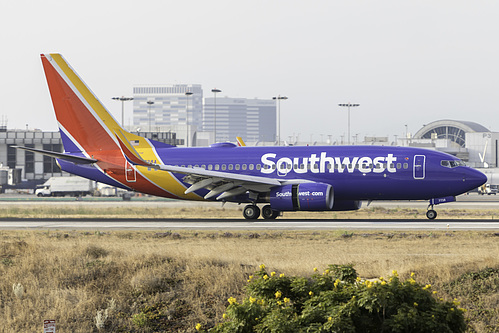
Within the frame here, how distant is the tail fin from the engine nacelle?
1132 centimetres

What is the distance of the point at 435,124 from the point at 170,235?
504 feet

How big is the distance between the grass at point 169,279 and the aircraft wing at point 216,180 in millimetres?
13414

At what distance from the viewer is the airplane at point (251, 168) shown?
130ft

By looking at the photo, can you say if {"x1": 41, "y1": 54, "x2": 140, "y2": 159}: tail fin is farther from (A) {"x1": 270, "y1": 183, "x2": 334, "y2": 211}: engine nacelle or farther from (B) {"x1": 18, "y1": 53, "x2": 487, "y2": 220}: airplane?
(A) {"x1": 270, "y1": 183, "x2": 334, "y2": 211}: engine nacelle

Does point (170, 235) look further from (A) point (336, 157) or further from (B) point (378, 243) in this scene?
(A) point (336, 157)

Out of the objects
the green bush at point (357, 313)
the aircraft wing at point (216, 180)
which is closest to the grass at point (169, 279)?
the green bush at point (357, 313)

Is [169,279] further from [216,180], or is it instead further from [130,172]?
[130,172]

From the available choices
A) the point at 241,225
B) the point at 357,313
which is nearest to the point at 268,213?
the point at 241,225

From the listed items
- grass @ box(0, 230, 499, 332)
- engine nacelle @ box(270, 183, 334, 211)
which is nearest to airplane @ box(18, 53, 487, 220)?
engine nacelle @ box(270, 183, 334, 211)

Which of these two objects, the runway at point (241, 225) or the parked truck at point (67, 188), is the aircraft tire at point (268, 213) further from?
the parked truck at point (67, 188)

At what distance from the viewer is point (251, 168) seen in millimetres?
42031

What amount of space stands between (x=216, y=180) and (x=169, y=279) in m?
22.1

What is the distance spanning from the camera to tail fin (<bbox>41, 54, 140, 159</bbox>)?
144ft

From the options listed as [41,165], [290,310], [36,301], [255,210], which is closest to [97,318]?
[36,301]
